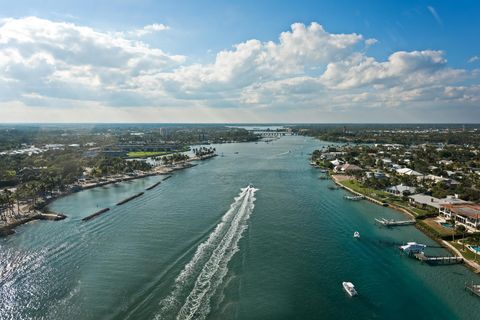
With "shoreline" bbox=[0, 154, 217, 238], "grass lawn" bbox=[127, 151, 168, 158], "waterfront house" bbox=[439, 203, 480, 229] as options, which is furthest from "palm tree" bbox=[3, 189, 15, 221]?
"grass lawn" bbox=[127, 151, 168, 158]

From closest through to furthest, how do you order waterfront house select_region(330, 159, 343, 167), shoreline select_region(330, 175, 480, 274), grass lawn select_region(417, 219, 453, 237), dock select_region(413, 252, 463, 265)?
shoreline select_region(330, 175, 480, 274) < dock select_region(413, 252, 463, 265) < grass lawn select_region(417, 219, 453, 237) < waterfront house select_region(330, 159, 343, 167)

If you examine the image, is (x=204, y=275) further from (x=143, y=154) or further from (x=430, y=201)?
(x=143, y=154)

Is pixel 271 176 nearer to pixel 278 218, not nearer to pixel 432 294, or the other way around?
pixel 278 218

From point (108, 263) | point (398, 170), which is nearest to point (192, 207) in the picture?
point (108, 263)

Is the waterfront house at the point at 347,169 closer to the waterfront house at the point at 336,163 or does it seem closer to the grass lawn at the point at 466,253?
the waterfront house at the point at 336,163

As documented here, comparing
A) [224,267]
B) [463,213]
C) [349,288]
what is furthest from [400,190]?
[224,267]

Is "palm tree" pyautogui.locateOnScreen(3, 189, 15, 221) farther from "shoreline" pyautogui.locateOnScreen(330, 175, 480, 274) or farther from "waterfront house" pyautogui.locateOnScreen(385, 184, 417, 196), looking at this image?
"waterfront house" pyautogui.locateOnScreen(385, 184, 417, 196)
